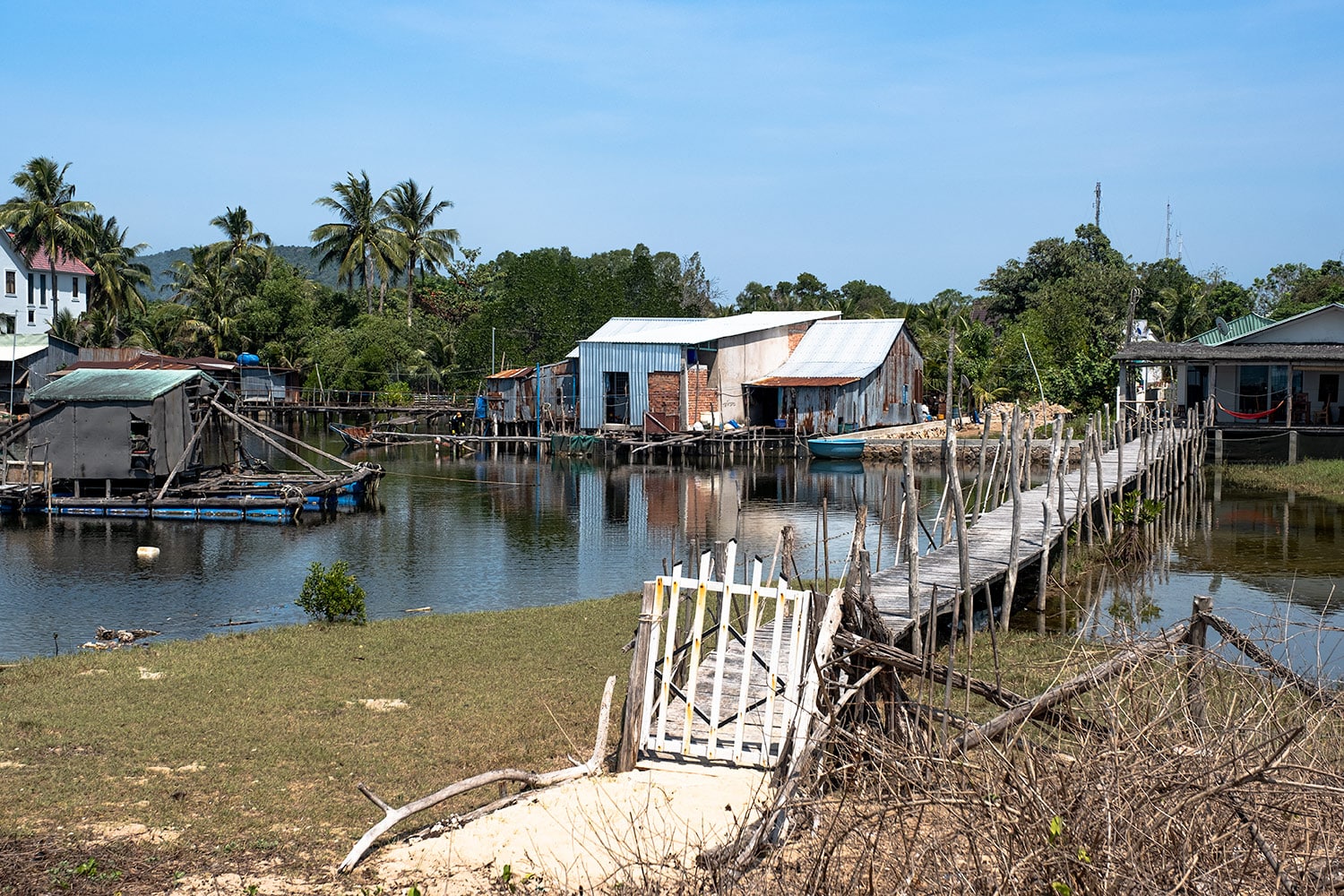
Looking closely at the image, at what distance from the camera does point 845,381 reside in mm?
48062

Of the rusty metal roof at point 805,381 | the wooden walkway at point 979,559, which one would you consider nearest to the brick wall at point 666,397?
the rusty metal roof at point 805,381

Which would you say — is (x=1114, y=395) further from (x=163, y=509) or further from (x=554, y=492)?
(x=163, y=509)

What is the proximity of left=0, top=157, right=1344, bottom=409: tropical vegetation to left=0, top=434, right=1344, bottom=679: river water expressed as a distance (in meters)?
23.6

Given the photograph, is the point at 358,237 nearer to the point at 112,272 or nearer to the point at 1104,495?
the point at 112,272

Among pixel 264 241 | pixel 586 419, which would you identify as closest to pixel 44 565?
pixel 586 419

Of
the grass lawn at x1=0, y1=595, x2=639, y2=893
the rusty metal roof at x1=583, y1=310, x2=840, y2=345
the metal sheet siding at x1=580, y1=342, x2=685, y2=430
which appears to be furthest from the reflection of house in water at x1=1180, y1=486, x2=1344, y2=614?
the metal sheet siding at x1=580, y1=342, x2=685, y2=430

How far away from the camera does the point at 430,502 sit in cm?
3306

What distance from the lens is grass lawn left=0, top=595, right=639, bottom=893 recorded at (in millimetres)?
7855

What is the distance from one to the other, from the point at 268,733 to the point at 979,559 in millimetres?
9978

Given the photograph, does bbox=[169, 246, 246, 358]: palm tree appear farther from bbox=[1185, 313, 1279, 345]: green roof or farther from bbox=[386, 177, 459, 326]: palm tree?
bbox=[1185, 313, 1279, 345]: green roof

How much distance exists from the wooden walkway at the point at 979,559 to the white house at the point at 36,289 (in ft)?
175

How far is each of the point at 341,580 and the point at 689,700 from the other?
29.3ft

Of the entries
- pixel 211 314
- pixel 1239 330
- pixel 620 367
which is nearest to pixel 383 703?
pixel 1239 330

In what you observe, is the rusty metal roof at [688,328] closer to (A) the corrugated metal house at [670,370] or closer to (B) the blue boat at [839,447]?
(A) the corrugated metal house at [670,370]
